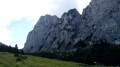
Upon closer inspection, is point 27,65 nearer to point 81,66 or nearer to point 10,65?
point 10,65

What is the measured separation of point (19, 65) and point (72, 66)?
32.8 metres

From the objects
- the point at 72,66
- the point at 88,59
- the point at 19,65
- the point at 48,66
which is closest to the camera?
the point at 19,65

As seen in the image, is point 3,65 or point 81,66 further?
point 81,66

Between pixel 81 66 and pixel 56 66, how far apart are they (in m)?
17.1

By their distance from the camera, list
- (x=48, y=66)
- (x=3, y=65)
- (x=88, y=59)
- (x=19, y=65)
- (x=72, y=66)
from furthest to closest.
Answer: (x=88, y=59)
(x=72, y=66)
(x=48, y=66)
(x=19, y=65)
(x=3, y=65)

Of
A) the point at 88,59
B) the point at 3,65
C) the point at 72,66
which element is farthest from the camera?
the point at 88,59

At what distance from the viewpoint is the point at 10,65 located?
398ft

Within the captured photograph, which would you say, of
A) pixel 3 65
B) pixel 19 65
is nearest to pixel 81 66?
pixel 19 65

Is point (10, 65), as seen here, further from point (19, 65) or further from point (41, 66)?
point (41, 66)

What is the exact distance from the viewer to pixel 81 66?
150125mm

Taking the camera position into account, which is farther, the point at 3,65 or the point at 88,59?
the point at 88,59

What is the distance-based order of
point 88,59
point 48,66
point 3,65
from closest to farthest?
point 3,65 → point 48,66 → point 88,59

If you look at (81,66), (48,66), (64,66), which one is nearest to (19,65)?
(48,66)

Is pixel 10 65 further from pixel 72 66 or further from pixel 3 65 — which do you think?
pixel 72 66
